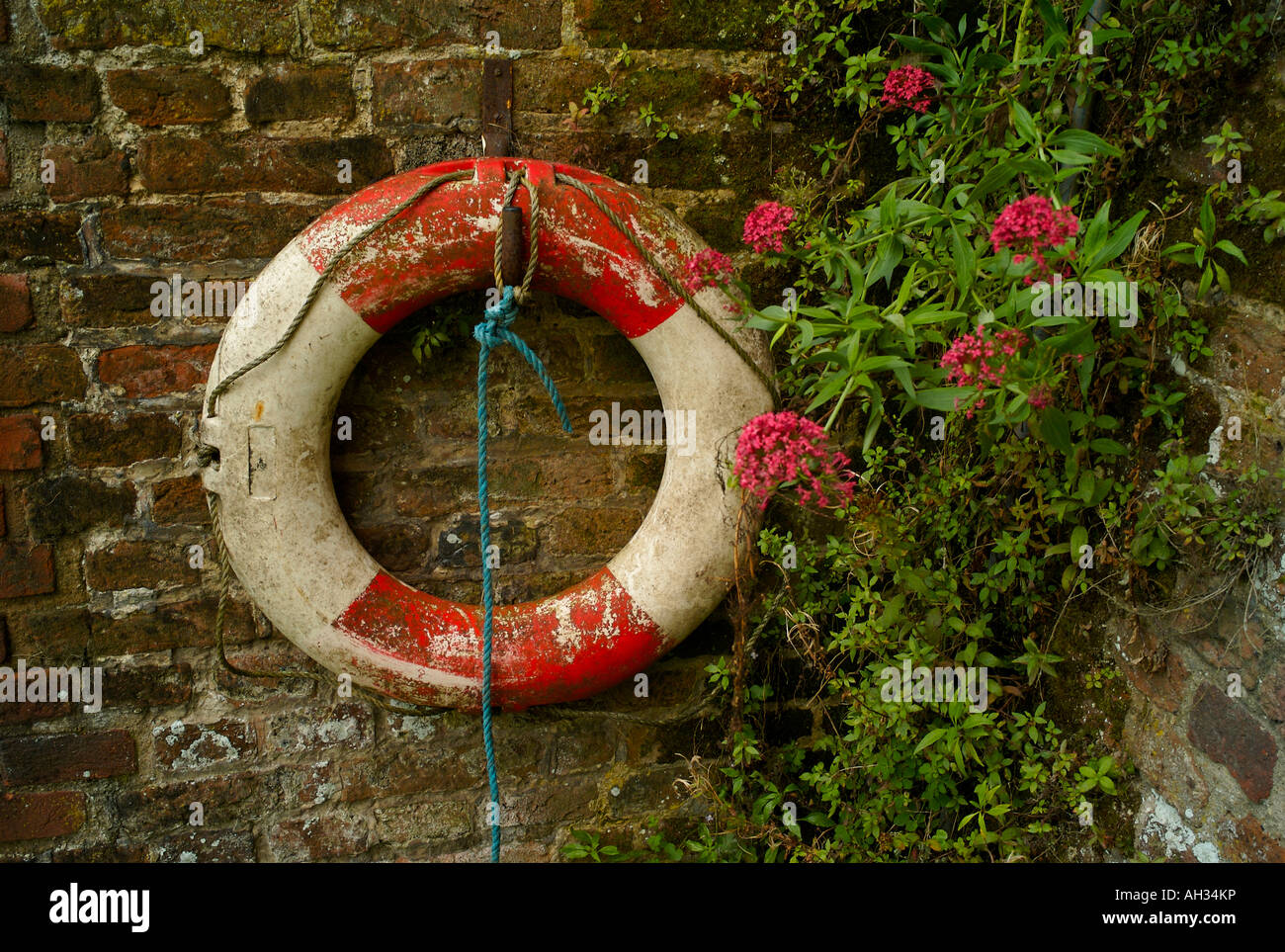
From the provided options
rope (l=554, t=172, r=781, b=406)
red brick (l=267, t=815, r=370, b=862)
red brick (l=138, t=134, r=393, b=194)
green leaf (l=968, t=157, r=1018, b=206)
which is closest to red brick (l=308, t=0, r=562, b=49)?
red brick (l=138, t=134, r=393, b=194)

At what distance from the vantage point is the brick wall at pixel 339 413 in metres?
1.47

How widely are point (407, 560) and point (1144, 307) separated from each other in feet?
4.30

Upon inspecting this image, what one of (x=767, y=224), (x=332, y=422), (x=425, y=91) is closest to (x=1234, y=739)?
(x=767, y=224)

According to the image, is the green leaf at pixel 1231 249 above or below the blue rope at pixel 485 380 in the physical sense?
above

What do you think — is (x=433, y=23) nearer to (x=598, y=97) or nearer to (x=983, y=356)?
(x=598, y=97)

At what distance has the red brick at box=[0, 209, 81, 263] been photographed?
146cm

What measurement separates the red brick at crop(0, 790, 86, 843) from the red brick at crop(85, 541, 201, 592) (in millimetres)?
388

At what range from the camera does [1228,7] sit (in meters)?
1.21

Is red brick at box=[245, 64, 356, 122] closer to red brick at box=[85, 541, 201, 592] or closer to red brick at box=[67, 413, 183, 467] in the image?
red brick at box=[67, 413, 183, 467]

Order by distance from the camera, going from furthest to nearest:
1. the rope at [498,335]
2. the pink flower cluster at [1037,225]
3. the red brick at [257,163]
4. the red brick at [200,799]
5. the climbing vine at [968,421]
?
the red brick at [200,799] < the red brick at [257,163] < the rope at [498,335] < the climbing vine at [968,421] < the pink flower cluster at [1037,225]

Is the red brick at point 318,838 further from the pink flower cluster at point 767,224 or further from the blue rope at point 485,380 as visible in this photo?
the pink flower cluster at point 767,224

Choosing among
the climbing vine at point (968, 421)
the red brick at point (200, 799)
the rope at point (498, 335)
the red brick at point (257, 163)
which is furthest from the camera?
the red brick at point (200, 799)

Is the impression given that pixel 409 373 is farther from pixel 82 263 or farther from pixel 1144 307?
pixel 1144 307

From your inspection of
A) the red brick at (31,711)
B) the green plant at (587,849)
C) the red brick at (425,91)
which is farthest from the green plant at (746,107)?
the red brick at (31,711)
